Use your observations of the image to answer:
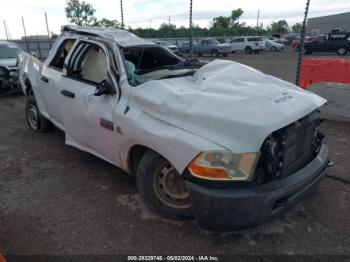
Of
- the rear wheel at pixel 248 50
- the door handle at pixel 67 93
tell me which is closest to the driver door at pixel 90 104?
the door handle at pixel 67 93

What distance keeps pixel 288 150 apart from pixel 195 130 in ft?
2.71

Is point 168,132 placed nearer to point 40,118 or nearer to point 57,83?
point 57,83

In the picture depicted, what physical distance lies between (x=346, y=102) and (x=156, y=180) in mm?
4707

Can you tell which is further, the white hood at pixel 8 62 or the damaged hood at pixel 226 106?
the white hood at pixel 8 62

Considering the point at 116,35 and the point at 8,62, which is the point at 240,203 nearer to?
the point at 116,35

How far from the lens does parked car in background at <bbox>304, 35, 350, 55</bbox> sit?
24.9 metres

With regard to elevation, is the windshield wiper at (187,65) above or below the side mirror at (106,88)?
above

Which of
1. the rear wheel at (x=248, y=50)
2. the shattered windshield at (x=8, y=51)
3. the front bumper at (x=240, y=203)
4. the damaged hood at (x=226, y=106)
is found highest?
the damaged hood at (x=226, y=106)

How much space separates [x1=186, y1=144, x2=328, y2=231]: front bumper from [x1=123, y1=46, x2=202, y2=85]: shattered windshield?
1486mm

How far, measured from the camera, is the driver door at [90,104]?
348 centimetres

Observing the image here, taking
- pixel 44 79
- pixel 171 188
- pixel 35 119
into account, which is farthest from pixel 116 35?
pixel 35 119

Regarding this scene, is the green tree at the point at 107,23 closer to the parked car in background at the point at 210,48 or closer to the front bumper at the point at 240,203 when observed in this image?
the parked car in background at the point at 210,48

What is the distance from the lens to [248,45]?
3234 centimetres

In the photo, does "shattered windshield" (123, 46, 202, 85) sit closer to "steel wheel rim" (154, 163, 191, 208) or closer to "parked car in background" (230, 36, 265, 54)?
"steel wheel rim" (154, 163, 191, 208)
